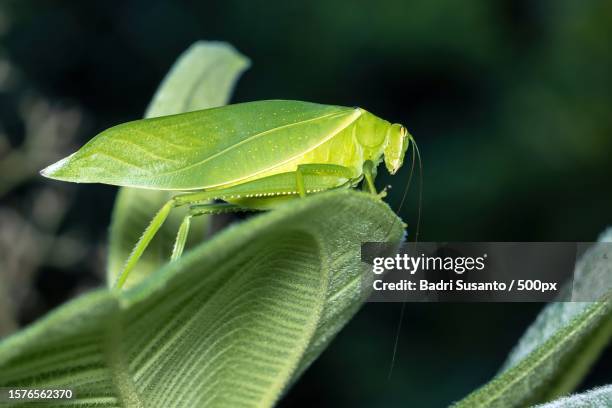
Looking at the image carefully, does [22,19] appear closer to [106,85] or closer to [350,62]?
[106,85]

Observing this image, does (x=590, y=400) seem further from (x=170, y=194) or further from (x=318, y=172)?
(x=170, y=194)

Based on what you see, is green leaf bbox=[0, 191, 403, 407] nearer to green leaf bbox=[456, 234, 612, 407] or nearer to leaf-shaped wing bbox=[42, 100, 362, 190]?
green leaf bbox=[456, 234, 612, 407]

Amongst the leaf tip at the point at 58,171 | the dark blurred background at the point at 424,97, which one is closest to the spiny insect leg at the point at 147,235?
the leaf tip at the point at 58,171

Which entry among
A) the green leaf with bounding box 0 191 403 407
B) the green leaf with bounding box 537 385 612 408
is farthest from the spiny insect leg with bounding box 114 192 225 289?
the green leaf with bounding box 537 385 612 408

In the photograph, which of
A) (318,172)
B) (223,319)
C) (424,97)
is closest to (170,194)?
(318,172)

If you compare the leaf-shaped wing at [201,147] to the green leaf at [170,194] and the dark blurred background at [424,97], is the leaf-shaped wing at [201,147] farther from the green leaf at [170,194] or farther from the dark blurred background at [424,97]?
the dark blurred background at [424,97]

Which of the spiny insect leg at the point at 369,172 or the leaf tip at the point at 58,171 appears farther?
the spiny insect leg at the point at 369,172
